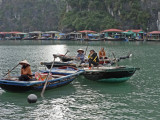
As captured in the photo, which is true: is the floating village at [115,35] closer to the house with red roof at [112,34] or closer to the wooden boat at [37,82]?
the house with red roof at [112,34]

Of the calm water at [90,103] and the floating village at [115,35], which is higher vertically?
the floating village at [115,35]

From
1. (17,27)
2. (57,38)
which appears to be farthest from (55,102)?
(17,27)

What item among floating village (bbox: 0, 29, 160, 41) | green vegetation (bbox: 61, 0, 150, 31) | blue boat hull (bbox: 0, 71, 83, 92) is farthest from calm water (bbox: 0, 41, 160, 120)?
green vegetation (bbox: 61, 0, 150, 31)

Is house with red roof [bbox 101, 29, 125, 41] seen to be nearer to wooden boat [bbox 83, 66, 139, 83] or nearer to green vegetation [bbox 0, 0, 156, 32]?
green vegetation [bbox 0, 0, 156, 32]

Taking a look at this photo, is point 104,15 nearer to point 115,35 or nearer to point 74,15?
point 74,15

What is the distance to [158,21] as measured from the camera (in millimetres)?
89750

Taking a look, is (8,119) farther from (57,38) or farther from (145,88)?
(57,38)

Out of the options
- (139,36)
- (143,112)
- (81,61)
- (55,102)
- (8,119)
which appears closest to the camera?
(8,119)

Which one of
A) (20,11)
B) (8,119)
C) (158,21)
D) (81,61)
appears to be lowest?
(8,119)

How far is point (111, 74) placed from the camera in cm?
1688

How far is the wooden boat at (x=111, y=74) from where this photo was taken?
16625 millimetres

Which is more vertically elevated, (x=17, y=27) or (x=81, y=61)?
(x=17, y=27)

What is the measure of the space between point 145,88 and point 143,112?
4611 mm

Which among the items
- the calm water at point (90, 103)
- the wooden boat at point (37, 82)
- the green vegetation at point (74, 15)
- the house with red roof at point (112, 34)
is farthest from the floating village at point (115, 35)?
the calm water at point (90, 103)
